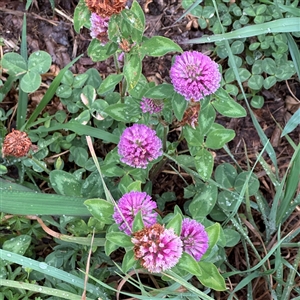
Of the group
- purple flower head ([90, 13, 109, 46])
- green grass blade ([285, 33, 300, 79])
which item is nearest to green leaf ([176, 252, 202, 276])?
purple flower head ([90, 13, 109, 46])

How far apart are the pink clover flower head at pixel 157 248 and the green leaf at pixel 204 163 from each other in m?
0.30

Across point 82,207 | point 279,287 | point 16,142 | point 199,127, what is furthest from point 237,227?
point 16,142

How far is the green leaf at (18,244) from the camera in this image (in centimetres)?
133

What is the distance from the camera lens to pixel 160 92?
115 centimetres

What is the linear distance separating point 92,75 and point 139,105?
359 mm

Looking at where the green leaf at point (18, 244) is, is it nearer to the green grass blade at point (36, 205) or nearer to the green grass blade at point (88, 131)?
the green grass blade at point (36, 205)

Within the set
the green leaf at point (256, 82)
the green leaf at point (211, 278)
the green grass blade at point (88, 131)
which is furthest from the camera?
the green leaf at point (256, 82)

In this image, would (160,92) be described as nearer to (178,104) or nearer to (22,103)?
(178,104)

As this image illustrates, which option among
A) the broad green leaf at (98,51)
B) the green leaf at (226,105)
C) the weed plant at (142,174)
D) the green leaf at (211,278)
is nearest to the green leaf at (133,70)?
the weed plant at (142,174)

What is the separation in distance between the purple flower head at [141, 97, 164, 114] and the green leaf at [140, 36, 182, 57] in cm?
19

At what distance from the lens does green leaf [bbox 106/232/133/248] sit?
99 centimetres

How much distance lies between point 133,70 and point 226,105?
0.26 meters

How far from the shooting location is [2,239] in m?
1.45

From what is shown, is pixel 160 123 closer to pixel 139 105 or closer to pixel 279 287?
pixel 139 105
